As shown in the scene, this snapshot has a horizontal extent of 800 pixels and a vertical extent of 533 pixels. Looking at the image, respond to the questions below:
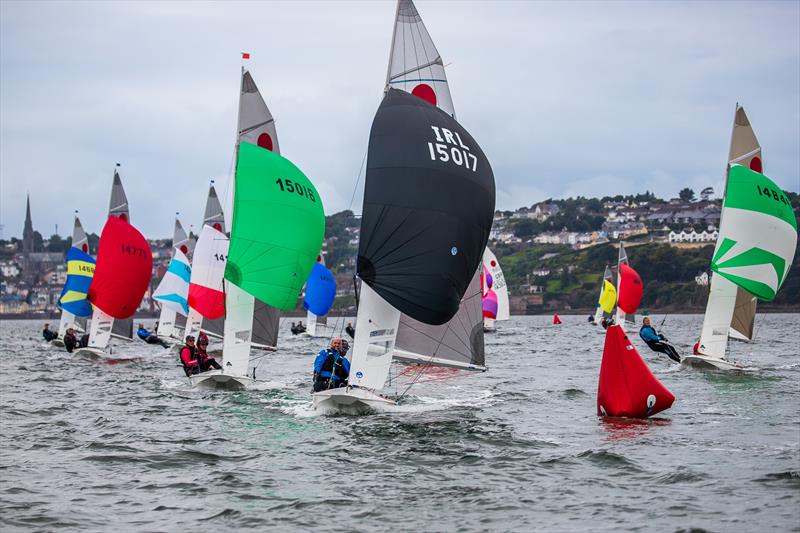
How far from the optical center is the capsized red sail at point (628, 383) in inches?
663

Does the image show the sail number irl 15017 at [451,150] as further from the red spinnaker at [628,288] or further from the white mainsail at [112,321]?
the red spinnaker at [628,288]

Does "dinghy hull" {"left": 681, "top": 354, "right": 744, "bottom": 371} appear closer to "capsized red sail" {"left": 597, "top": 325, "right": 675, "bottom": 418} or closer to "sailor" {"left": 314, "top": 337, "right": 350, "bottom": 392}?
"capsized red sail" {"left": 597, "top": 325, "right": 675, "bottom": 418}

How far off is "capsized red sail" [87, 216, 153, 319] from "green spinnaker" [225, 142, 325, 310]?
1360 cm

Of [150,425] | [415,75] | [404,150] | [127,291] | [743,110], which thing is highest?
[743,110]

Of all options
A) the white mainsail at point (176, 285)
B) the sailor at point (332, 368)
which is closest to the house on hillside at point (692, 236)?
the white mainsail at point (176, 285)

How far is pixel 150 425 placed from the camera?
17516 millimetres

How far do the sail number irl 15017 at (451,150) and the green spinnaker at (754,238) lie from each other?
12.5 meters

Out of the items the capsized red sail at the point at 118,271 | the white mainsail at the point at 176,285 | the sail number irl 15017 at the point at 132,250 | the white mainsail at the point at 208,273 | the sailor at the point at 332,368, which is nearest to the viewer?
the sailor at the point at 332,368

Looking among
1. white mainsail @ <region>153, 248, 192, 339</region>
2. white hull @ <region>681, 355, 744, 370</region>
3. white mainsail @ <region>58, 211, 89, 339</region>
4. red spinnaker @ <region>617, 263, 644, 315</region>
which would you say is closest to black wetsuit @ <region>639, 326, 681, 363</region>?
white hull @ <region>681, 355, 744, 370</region>

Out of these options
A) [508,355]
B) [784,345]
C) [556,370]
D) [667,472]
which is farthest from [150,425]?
[784,345]

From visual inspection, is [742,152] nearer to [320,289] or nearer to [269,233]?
[269,233]

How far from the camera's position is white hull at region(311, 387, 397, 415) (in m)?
16.6

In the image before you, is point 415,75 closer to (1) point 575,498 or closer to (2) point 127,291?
(1) point 575,498

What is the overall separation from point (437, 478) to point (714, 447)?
14.1ft
